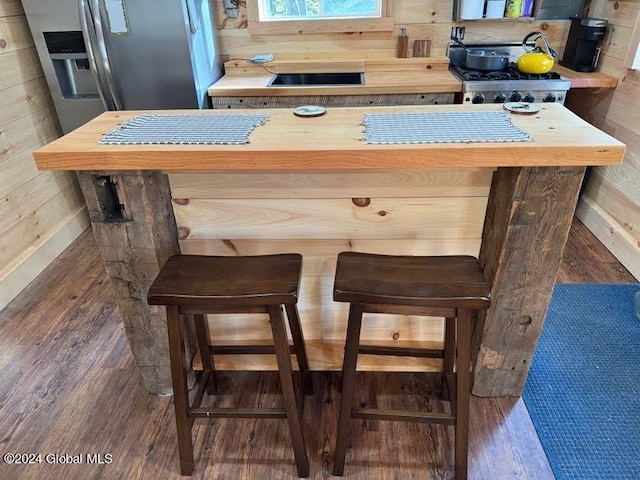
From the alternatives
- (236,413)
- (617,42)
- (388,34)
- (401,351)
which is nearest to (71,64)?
(388,34)

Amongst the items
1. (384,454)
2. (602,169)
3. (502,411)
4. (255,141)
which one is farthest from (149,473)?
(602,169)

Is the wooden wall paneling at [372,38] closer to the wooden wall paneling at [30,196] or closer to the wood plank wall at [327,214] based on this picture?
the wooden wall paneling at [30,196]

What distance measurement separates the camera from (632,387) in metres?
1.81

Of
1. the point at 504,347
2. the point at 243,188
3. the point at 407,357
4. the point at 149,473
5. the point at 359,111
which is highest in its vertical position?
the point at 359,111

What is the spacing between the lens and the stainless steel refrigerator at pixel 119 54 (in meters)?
2.41

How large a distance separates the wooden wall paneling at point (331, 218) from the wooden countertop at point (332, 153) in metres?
0.27

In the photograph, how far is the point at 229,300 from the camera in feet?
4.04

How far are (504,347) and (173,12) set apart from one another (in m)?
2.32

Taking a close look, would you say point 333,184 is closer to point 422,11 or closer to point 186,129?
point 186,129

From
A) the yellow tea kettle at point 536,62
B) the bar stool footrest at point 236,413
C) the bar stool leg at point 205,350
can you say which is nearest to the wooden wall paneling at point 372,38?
the yellow tea kettle at point 536,62

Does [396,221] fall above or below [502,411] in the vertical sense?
above

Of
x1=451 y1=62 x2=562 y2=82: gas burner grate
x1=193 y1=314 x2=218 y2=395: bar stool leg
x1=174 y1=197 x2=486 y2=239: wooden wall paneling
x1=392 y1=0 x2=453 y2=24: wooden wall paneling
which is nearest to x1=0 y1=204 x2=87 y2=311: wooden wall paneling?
x1=193 y1=314 x2=218 y2=395: bar stool leg

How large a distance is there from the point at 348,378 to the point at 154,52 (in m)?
2.14

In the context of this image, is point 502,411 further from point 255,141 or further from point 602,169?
point 602,169
